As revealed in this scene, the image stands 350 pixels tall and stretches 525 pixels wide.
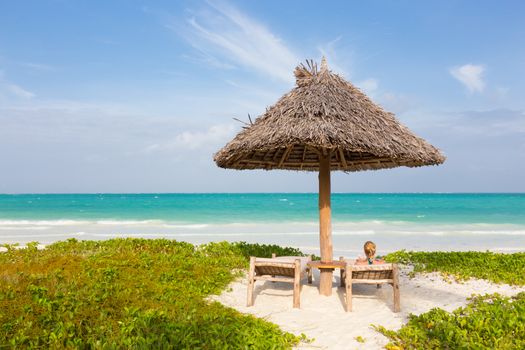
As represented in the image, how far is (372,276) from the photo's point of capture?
20.0 feet

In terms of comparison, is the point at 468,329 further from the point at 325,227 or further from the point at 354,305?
the point at 325,227

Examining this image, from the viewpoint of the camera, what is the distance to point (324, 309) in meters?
6.23

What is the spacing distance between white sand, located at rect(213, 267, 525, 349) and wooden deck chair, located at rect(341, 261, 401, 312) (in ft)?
0.75

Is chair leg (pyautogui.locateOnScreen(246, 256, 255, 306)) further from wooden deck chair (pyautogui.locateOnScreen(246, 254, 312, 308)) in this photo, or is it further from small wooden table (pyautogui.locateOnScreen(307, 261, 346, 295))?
small wooden table (pyautogui.locateOnScreen(307, 261, 346, 295))

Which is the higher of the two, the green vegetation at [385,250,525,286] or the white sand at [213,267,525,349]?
the green vegetation at [385,250,525,286]

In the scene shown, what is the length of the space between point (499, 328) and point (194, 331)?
11.2 feet

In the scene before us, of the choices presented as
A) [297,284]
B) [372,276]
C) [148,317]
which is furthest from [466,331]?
[148,317]

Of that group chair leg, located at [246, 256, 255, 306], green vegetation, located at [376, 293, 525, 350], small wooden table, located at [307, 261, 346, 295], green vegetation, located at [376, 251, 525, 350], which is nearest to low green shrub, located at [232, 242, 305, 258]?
small wooden table, located at [307, 261, 346, 295]

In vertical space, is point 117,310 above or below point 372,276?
below

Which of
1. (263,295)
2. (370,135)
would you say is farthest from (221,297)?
(370,135)

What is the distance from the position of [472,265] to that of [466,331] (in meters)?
5.67

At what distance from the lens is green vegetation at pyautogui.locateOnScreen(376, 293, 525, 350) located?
14.3 ft

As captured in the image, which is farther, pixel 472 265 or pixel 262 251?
pixel 262 251

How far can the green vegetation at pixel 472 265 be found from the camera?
8320mm
